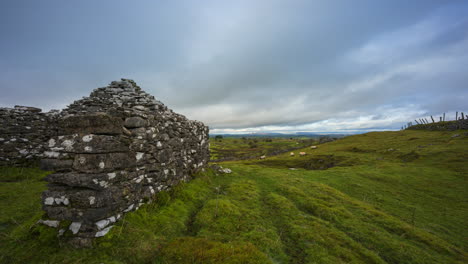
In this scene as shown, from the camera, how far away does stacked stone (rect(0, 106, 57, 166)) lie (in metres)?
9.91

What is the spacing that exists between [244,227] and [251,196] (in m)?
3.70

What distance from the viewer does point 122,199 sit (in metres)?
5.12

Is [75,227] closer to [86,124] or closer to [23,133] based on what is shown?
[86,124]

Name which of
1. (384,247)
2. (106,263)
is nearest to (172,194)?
(106,263)

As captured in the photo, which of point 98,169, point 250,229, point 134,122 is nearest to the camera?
point 98,169

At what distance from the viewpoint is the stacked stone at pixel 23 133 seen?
32.5ft

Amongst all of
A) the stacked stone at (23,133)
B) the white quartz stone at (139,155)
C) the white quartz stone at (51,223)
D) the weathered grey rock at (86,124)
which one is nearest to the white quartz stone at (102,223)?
the white quartz stone at (51,223)

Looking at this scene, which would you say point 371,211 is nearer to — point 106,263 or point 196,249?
point 196,249

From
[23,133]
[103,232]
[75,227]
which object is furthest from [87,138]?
[23,133]

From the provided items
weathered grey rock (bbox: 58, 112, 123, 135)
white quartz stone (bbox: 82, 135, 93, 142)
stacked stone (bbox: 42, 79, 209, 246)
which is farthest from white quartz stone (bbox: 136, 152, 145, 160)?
white quartz stone (bbox: 82, 135, 93, 142)

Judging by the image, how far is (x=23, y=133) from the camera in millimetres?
10500

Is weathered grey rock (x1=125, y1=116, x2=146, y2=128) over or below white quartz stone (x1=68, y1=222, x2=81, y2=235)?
over

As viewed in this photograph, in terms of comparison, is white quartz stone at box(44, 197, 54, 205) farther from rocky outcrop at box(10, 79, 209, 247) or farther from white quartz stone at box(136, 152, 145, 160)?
white quartz stone at box(136, 152, 145, 160)

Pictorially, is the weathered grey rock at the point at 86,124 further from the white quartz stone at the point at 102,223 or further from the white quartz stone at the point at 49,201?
the white quartz stone at the point at 102,223
